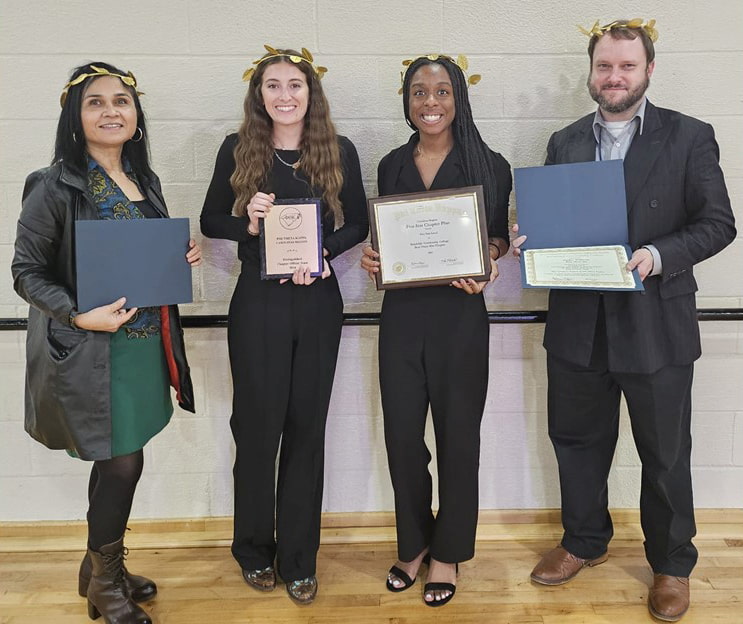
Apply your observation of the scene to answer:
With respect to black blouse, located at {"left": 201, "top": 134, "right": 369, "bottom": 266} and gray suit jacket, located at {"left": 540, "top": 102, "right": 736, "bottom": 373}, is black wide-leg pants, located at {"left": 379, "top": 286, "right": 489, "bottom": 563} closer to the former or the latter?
black blouse, located at {"left": 201, "top": 134, "right": 369, "bottom": 266}

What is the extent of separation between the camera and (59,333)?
5.74 ft

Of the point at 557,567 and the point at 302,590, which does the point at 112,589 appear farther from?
the point at 557,567

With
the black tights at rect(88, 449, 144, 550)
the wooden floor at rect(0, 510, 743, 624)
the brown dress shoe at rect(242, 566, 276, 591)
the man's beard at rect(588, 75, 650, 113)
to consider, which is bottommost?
the wooden floor at rect(0, 510, 743, 624)

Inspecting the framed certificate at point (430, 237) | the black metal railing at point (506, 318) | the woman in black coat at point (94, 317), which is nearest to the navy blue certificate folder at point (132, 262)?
the woman in black coat at point (94, 317)

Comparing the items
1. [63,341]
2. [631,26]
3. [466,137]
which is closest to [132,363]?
[63,341]

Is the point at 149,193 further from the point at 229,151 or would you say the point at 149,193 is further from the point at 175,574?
the point at 175,574

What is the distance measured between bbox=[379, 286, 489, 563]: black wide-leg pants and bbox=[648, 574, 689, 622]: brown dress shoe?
1.95ft

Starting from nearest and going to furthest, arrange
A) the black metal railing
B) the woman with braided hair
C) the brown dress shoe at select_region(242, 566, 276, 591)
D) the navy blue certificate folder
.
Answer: the navy blue certificate folder, the woman with braided hair, the brown dress shoe at select_region(242, 566, 276, 591), the black metal railing

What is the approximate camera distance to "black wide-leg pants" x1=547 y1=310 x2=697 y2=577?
6.51ft

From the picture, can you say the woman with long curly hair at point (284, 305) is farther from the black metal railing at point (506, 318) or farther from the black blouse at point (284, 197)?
the black metal railing at point (506, 318)

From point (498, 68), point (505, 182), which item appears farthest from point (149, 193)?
point (498, 68)

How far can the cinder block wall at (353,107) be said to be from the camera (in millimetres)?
2240

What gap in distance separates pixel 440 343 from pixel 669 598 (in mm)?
1097

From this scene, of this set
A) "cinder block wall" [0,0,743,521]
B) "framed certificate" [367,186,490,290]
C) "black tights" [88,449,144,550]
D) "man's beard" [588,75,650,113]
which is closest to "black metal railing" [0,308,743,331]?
"cinder block wall" [0,0,743,521]
